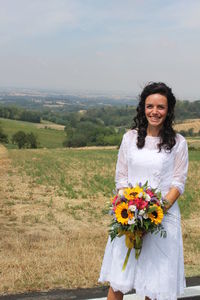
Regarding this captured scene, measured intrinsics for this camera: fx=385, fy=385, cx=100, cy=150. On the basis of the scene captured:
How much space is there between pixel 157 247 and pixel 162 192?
44cm

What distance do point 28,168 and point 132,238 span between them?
2524 cm

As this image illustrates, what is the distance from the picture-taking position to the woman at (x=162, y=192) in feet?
10.0

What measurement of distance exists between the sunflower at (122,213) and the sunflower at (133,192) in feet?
0.21

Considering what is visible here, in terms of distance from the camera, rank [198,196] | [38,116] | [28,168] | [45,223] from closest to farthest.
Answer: [45,223] → [198,196] → [28,168] → [38,116]

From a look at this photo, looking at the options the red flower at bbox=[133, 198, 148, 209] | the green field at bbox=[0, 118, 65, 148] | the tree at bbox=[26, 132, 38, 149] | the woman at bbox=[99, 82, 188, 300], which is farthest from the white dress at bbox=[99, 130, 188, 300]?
the green field at bbox=[0, 118, 65, 148]

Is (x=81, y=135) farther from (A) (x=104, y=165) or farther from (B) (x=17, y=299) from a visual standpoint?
(B) (x=17, y=299)

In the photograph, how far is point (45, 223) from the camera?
45.8ft

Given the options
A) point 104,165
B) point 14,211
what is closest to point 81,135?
point 104,165

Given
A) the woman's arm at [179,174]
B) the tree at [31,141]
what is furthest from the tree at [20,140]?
the woman's arm at [179,174]

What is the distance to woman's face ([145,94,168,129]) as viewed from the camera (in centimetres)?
314

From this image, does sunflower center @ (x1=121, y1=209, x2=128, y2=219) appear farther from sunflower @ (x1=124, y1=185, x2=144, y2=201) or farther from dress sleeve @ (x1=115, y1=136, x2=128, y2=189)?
dress sleeve @ (x1=115, y1=136, x2=128, y2=189)

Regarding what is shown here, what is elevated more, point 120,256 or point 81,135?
point 120,256

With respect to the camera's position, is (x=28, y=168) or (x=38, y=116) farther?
(x=38, y=116)

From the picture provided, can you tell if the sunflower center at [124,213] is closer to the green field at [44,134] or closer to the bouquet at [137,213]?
the bouquet at [137,213]
